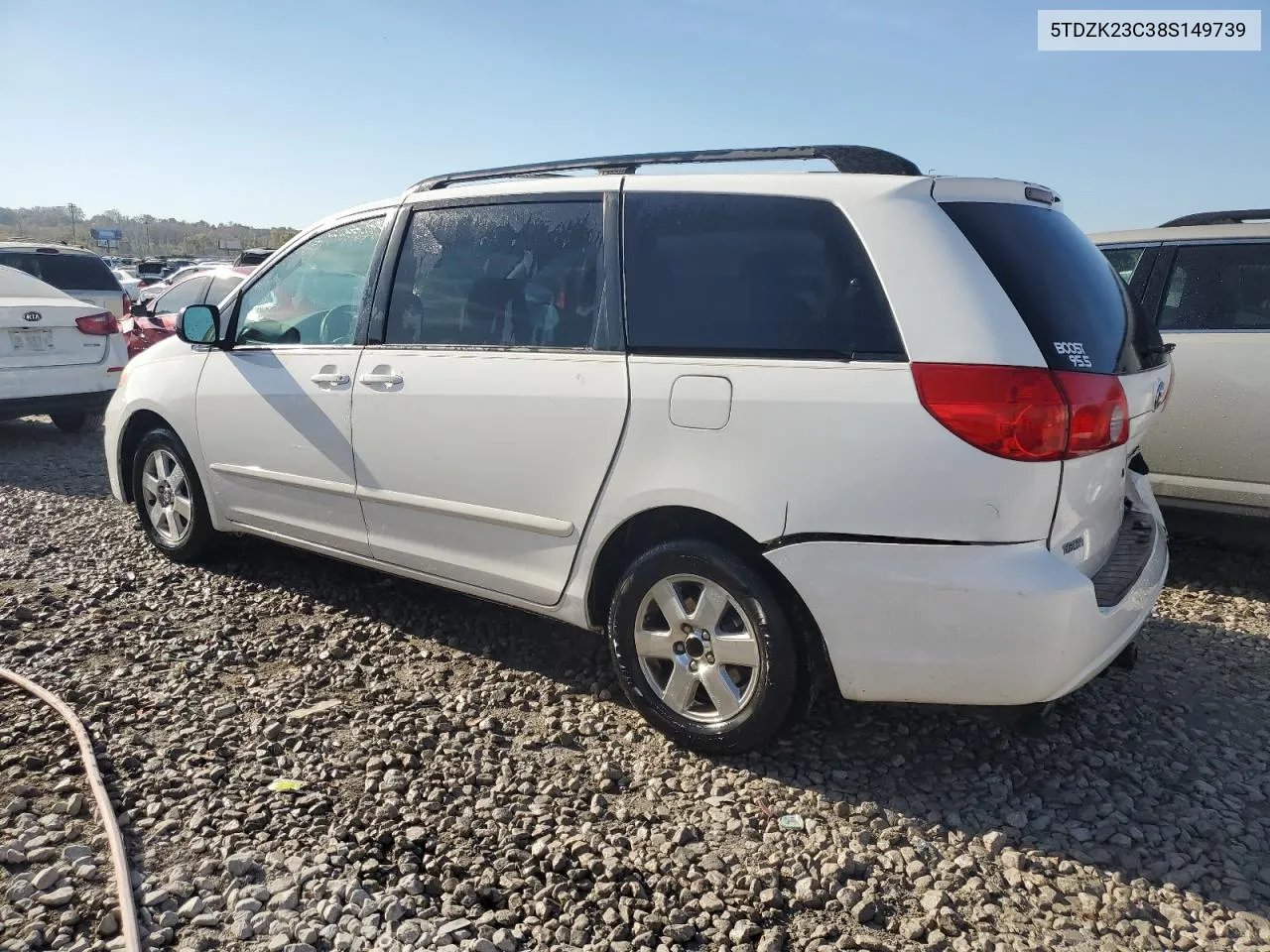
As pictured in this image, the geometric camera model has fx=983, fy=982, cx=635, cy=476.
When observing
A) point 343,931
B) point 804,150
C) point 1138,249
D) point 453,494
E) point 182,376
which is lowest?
point 343,931

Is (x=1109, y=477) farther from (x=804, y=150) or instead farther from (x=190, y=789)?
(x=190, y=789)

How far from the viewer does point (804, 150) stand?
319cm

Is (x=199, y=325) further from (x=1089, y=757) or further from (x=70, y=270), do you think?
(x=70, y=270)

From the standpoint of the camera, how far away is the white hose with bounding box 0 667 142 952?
2.36 m

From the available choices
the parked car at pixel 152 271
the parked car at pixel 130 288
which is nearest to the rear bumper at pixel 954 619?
the parked car at pixel 130 288

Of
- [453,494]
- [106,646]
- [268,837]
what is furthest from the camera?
[106,646]

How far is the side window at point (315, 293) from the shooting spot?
4.19m

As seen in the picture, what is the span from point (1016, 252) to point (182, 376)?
12.8 feet

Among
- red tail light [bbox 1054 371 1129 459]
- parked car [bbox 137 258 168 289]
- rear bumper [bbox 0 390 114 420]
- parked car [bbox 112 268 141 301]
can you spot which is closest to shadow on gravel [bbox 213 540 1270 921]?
red tail light [bbox 1054 371 1129 459]

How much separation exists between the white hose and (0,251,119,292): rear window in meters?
8.75

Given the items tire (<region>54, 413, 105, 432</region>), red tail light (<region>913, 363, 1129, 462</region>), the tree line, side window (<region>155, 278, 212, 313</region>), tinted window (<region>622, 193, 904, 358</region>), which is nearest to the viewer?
red tail light (<region>913, 363, 1129, 462</region>)

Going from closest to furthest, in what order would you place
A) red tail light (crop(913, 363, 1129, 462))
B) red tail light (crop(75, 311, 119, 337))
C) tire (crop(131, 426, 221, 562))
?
red tail light (crop(913, 363, 1129, 462)) < tire (crop(131, 426, 221, 562)) < red tail light (crop(75, 311, 119, 337))

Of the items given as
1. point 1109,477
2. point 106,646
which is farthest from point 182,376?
point 1109,477

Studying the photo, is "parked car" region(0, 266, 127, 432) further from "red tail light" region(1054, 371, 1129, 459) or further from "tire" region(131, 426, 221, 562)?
"red tail light" region(1054, 371, 1129, 459)
